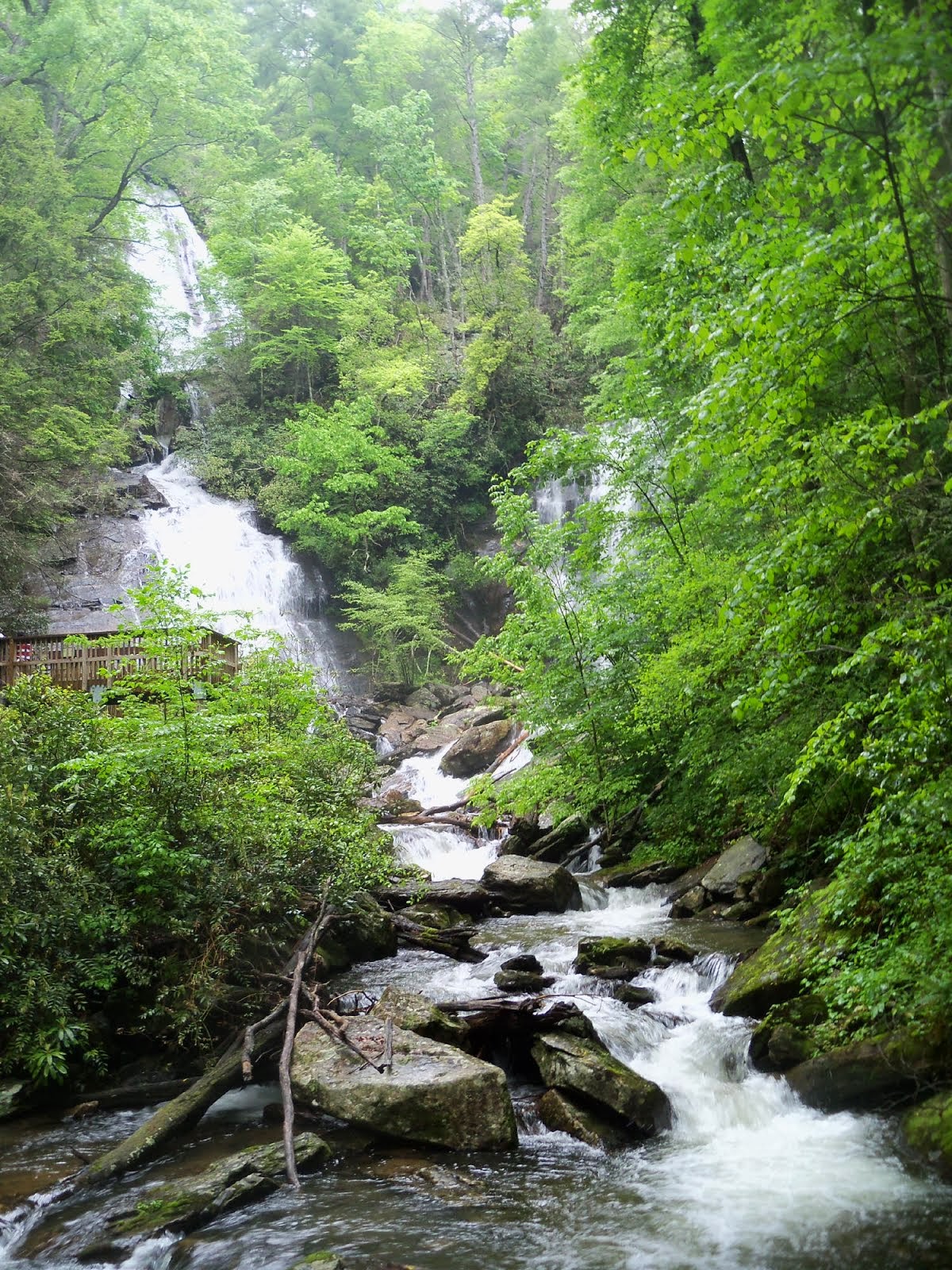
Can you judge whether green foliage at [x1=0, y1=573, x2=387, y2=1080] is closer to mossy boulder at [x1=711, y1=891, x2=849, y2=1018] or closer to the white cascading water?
mossy boulder at [x1=711, y1=891, x2=849, y2=1018]

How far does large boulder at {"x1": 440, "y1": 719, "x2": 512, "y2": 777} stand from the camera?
20219mm

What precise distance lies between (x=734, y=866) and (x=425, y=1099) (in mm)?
5720

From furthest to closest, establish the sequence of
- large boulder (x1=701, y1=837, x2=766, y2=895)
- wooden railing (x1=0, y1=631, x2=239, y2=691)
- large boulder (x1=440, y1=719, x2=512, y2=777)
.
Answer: large boulder (x1=440, y1=719, x2=512, y2=777) → wooden railing (x1=0, y1=631, x2=239, y2=691) → large boulder (x1=701, y1=837, x2=766, y2=895)

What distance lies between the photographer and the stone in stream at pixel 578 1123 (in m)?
5.91

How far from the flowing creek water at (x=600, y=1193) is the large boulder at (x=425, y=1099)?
0.14 metres

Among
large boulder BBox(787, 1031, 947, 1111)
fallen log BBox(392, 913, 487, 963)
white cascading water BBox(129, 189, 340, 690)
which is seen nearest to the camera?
large boulder BBox(787, 1031, 947, 1111)

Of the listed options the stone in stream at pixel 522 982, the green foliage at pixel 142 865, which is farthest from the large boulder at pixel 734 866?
the green foliage at pixel 142 865

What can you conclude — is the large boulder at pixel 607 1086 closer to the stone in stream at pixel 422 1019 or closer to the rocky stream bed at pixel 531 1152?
the rocky stream bed at pixel 531 1152

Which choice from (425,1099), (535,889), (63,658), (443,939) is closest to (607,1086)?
(425,1099)

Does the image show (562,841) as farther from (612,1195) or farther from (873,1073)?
(612,1195)

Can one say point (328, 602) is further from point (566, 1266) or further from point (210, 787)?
point (566, 1266)

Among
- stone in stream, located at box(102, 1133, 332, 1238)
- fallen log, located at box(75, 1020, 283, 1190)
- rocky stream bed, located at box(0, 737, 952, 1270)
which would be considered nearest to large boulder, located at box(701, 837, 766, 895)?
rocky stream bed, located at box(0, 737, 952, 1270)

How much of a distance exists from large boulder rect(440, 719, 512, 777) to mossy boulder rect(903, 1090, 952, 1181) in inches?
590

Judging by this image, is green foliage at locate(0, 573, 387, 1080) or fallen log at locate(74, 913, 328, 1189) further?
green foliage at locate(0, 573, 387, 1080)
